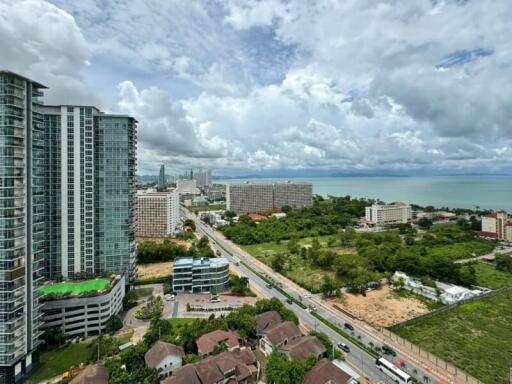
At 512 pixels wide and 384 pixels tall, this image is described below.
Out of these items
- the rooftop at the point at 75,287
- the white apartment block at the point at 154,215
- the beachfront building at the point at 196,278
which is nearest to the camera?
the rooftop at the point at 75,287

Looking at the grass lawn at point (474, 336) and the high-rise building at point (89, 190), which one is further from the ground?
the high-rise building at point (89, 190)

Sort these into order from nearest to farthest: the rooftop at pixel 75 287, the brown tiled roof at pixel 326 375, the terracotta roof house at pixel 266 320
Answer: the brown tiled roof at pixel 326 375, the terracotta roof house at pixel 266 320, the rooftop at pixel 75 287

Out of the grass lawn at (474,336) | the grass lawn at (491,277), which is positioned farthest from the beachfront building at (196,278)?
the grass lawn at (491,277)

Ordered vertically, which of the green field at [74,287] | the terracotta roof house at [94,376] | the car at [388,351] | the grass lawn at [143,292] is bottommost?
the car at [388,351]

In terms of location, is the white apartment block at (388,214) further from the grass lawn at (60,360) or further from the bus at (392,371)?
the grass lawn at (60,360)

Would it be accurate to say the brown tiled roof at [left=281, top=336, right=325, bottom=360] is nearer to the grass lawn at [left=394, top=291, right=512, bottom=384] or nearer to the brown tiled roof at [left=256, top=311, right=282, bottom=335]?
the brown tiled roof at [left=256, top=311, right=282, bottom=335]

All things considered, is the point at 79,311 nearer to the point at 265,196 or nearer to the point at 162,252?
the point at 162,252

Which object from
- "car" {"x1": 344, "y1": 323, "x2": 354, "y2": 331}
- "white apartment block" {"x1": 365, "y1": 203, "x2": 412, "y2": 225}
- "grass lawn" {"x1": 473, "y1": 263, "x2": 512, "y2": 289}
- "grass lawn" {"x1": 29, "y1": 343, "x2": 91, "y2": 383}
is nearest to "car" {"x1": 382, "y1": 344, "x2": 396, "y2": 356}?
"car" {"x1": 344, "y1": 323, "x2": 354, "y2": 331}
